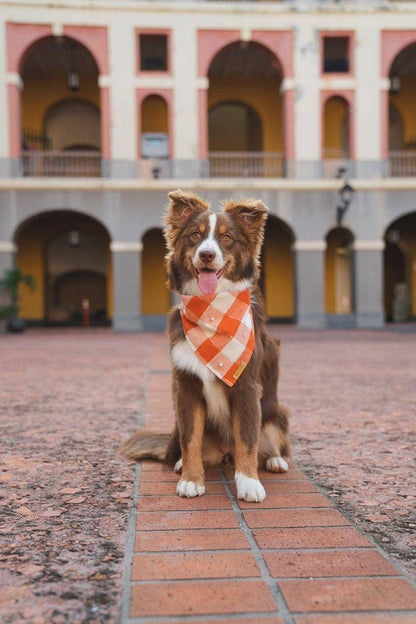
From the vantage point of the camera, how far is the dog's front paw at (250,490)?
8.13ft

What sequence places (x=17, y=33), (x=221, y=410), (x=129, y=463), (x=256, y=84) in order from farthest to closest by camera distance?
(x=256, y=84) < (x=17, y=33) < (x=129, y=463) < (x=221, y=410)

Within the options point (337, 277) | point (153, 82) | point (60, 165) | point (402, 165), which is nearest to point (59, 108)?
point (60, 165)

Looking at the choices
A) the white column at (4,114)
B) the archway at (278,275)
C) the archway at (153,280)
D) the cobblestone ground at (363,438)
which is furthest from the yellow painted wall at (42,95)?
the cobblestone ground at (363,438)

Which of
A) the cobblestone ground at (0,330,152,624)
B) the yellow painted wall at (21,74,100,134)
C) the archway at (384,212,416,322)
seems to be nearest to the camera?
the cobblestone ground at (0,330,152,624)

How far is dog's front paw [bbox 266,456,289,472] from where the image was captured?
2.95 meters

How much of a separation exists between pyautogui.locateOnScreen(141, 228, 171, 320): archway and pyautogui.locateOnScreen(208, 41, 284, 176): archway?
3.72 meters

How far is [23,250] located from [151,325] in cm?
604

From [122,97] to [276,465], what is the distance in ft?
56.8

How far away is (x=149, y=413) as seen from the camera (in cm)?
453

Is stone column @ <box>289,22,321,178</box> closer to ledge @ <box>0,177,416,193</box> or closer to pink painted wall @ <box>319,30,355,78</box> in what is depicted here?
pink painted wall @ <box>319,30,355,78</box>

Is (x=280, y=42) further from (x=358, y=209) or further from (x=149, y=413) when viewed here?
(x=149, y=413)

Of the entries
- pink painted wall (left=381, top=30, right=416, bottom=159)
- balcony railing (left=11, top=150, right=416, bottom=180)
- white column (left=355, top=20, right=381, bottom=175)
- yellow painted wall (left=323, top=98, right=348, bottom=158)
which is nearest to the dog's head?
balcony railing (left=11, top=150, right=416, bottom=180)

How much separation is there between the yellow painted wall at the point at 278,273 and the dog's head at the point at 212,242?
1896 cm

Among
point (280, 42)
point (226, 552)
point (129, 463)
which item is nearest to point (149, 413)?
point (129, 463)
